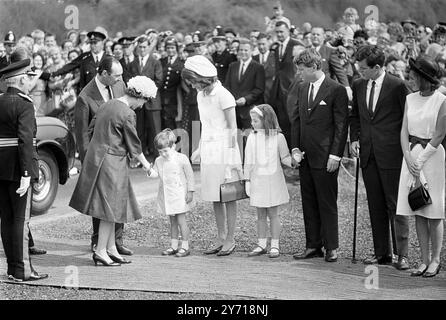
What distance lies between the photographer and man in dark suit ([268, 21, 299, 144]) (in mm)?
12328

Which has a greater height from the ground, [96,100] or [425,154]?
[96,100]

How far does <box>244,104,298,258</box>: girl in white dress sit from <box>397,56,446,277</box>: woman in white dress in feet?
4.47

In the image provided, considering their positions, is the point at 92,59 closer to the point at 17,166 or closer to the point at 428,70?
the point at 17,166

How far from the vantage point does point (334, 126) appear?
26.7ft

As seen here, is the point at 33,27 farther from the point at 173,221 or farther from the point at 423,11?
the point at 173,221

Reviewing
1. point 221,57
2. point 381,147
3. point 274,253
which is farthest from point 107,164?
point 221,57

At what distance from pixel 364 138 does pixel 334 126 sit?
0.32 metres

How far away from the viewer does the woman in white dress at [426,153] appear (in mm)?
7371

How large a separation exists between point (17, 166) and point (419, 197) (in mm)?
3471

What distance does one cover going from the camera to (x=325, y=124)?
8.14 meters

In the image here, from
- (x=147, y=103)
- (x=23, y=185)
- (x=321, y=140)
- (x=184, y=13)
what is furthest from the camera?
(x=184, y=13)

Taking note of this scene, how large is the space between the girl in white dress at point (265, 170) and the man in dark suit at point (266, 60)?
166 inches
